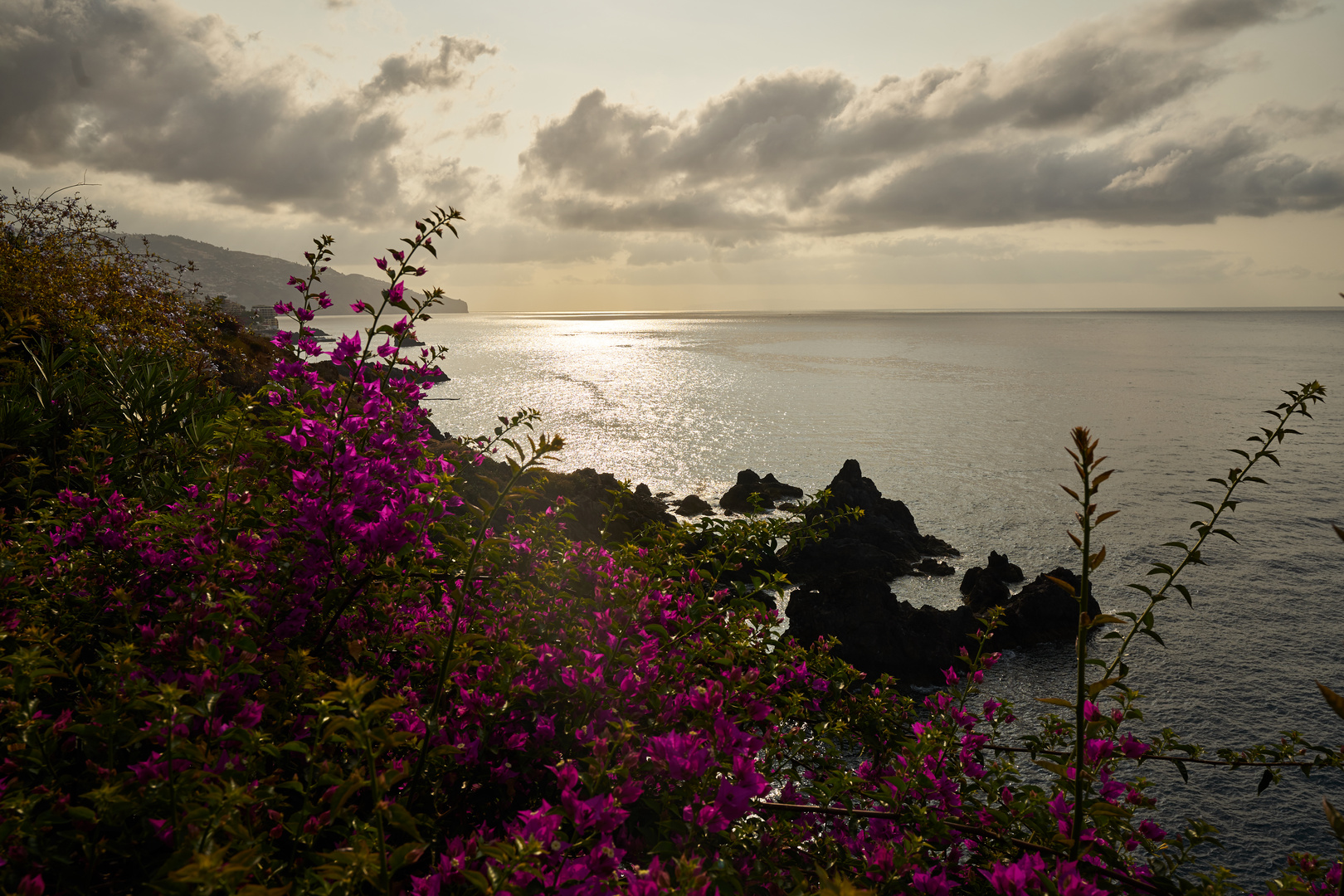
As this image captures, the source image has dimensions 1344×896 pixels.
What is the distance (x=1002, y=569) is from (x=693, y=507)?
13.0 meters

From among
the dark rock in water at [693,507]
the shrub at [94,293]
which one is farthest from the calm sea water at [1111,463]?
the shrub at [94,293]

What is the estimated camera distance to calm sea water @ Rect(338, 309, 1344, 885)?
15297mm

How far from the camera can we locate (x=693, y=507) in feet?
97.1

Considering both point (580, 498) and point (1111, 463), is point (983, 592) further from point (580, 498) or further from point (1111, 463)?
point (1111, 463)

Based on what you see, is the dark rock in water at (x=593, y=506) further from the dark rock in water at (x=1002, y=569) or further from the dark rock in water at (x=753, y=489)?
the dark rock in water at (x=1002, y=569)

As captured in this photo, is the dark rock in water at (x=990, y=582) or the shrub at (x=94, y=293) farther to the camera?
the dark rock in water at (x=990, y=582)

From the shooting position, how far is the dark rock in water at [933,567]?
22.9 meters

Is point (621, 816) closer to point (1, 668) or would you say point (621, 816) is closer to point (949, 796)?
point (949, 796)

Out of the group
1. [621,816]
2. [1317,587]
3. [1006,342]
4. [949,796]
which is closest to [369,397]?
[621,816]

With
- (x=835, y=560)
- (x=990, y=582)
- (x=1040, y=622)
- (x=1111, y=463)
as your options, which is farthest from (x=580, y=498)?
(x=1111, y=463)

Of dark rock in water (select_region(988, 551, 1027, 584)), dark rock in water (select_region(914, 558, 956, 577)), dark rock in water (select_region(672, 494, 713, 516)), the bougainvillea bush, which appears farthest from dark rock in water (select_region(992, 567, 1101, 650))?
the bougainvillea bush

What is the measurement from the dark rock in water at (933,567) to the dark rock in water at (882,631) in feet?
22.0

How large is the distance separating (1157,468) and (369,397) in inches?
1818

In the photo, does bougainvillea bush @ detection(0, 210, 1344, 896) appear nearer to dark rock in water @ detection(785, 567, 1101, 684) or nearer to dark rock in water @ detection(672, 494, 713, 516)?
dark rock in water @ detection(785, 567, 1101, 684)
